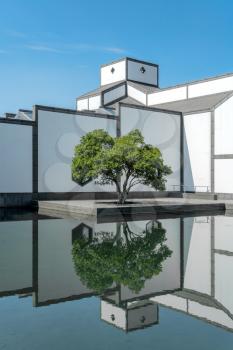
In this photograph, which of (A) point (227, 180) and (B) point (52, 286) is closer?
(B) point (52, 286)

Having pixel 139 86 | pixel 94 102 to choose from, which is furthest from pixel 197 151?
pixel 94 102

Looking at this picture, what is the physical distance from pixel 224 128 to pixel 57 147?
34.5ft

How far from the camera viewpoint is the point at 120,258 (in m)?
8.15

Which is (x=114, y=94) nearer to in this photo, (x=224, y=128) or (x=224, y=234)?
(x=224, y=128)

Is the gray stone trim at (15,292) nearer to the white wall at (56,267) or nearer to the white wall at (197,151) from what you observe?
the white wall at (56,267)

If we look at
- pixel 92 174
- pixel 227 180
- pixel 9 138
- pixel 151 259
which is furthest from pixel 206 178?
pixel 151 259

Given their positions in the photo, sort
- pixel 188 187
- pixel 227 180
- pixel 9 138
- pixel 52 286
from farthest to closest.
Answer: pixel 188 187 < pixel 227 180 < pixel 9 138 < pixel 52 286

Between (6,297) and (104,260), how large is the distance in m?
2.65

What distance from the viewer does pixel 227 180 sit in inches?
951

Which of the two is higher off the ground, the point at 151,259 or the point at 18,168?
the point at 18,168

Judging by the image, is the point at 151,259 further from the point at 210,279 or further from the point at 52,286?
the point at 52,286

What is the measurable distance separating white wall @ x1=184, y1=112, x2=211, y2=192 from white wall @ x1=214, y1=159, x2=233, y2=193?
0.53 metres

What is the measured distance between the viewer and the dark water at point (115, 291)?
433 centimetres

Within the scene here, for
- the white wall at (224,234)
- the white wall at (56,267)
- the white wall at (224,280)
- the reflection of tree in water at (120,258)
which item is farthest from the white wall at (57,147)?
the white wall at (224,280)
